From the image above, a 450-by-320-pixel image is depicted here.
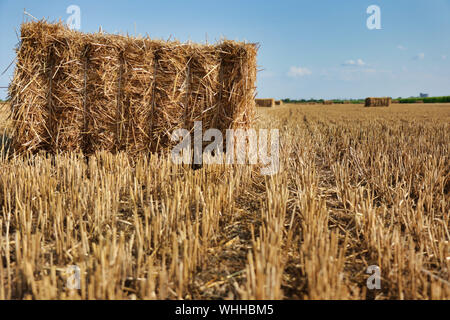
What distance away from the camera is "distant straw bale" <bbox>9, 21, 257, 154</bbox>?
4.11 metres

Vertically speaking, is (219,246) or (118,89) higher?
(118,89)

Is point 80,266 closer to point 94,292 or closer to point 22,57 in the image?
point 94,292

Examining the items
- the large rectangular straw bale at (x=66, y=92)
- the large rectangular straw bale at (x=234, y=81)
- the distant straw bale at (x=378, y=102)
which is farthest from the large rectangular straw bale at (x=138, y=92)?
the distant straw bale at (x=378, y=102)

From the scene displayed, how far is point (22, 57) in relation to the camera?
13.3ft

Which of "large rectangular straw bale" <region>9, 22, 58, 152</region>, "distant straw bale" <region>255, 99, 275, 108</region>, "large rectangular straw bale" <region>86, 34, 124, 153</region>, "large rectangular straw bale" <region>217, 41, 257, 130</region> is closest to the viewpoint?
"large rectangular straw bale" <region>9, 22, 58, 152</region>

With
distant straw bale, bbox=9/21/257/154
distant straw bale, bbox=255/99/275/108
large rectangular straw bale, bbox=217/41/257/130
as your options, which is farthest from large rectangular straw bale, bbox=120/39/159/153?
distant straw bale, bbox=255/99/275/108

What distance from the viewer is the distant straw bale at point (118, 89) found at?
13.5ft

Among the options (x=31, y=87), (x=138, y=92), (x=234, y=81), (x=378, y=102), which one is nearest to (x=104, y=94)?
(x=138, y=92)

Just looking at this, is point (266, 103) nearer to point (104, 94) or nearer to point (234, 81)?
point (234, 81)

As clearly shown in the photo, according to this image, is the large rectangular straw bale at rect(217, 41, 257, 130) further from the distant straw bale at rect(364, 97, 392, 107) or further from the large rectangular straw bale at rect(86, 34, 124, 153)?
the distant straw bale at rect(364, 97, 392, 107)

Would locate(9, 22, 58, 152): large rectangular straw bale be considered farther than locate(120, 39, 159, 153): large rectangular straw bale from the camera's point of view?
No

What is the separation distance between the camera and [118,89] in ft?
14.2

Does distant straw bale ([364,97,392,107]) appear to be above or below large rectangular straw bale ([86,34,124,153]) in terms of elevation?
above
